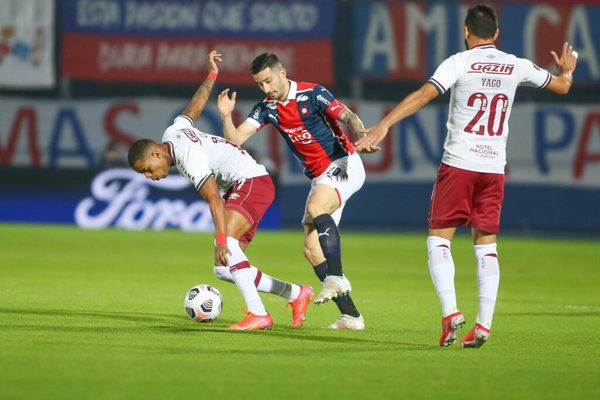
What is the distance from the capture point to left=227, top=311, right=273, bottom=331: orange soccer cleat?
938 centimetres

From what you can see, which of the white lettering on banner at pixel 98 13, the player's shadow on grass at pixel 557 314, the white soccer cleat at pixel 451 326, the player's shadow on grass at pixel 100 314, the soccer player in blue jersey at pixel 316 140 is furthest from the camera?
the white lettering on banner at pixel 98 13

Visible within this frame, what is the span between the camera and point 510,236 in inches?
918

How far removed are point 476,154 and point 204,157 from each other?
1993 millimetres

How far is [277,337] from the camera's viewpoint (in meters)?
9.06

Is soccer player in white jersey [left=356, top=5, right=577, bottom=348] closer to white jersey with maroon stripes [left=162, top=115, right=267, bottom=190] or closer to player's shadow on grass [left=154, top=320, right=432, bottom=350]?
player's shadow on grass [left=154, top=320, right=432, bottom=350]

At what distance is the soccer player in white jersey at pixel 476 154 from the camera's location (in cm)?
855

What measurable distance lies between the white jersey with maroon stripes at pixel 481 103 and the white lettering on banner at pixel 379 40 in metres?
14.3

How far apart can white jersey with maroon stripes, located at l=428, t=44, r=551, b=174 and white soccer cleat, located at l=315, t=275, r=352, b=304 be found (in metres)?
1.29

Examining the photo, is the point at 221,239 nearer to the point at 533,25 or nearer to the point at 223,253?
the point at 223,253

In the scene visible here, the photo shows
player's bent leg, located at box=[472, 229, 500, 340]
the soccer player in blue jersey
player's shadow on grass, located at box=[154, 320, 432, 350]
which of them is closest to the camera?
player's bent leg, located at box=[472, 229, 500, 340]

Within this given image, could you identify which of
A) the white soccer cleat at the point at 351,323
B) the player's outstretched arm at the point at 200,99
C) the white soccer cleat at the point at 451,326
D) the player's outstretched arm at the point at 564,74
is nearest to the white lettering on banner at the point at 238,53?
the player's outstretched arm at the point at 200,99

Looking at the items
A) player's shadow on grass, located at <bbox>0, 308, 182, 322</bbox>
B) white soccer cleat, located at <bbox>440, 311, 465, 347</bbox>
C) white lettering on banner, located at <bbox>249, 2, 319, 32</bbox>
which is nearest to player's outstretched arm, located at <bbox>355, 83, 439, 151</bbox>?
white soccer cleat, located at <bbox>440, 311, 465, 347</bbox>

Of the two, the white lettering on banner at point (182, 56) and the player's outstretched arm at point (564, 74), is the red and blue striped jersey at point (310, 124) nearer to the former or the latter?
the player's outstretched arm at point (564, 74)

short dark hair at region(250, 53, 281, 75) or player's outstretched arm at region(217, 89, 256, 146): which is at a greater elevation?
short dark hair at region(250, 53, 281, 75)
